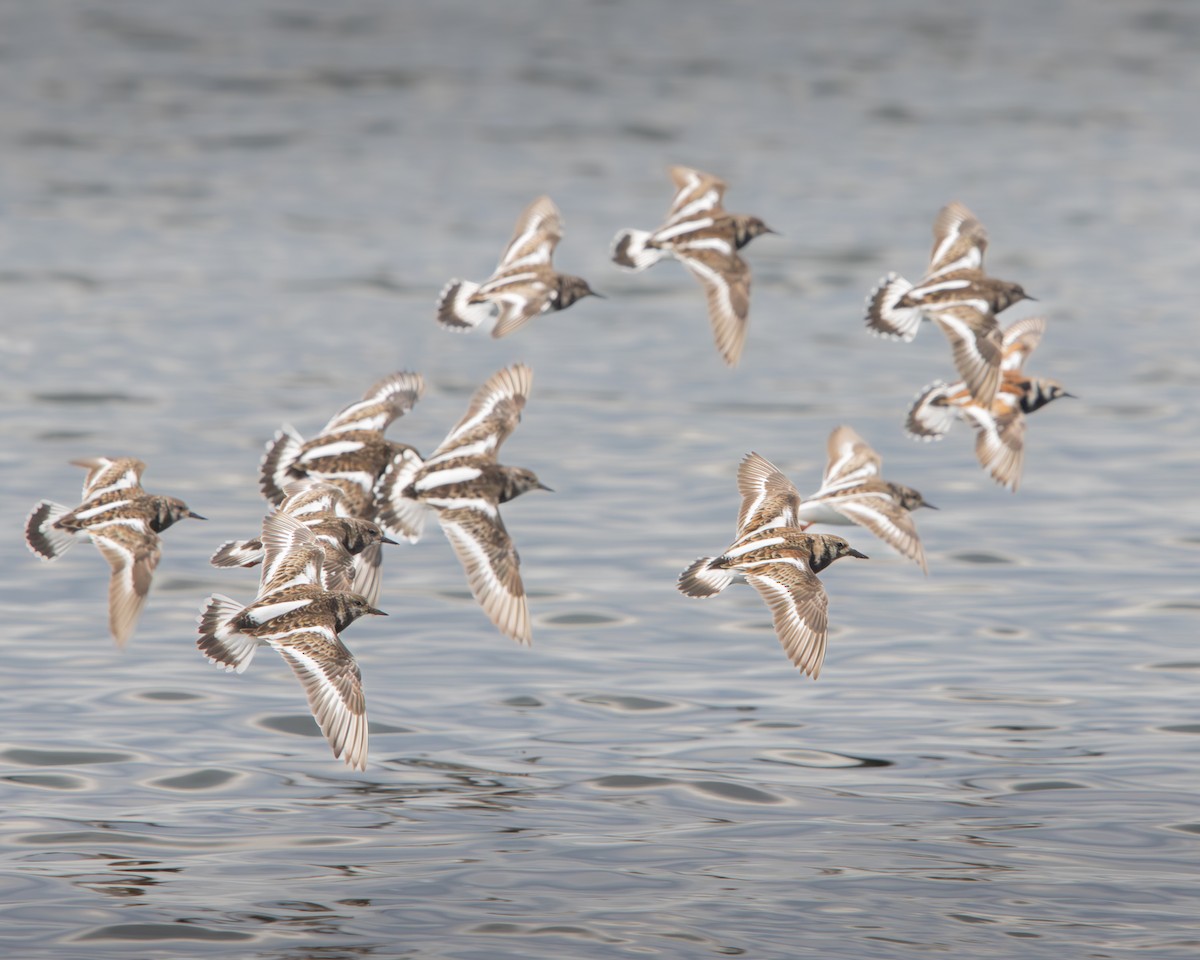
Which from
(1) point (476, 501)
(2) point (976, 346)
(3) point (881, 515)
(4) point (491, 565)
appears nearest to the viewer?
(4) point (491, 565)

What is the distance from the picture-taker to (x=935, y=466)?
16.7m

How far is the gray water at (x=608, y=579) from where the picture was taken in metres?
8.85

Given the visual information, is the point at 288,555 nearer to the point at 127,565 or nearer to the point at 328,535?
the point at 328,535

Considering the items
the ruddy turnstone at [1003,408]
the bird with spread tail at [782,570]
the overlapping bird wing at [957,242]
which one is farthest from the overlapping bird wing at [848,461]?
the bird with spread tail at [782,570]

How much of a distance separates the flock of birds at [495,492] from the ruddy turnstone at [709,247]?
0.04ft

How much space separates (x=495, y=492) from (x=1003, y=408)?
317 centimetres

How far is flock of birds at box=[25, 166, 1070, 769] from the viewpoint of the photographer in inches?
364

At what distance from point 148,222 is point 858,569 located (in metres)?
15.9

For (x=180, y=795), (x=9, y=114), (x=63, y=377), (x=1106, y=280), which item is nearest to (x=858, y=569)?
(x=180, y=795)

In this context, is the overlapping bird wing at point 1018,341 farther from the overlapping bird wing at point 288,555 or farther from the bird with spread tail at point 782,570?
the overlapping bird wing at point 288,555

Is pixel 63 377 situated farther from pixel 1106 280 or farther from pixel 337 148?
pixel 337 148

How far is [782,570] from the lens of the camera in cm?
966

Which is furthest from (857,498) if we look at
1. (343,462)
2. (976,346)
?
(343,462)

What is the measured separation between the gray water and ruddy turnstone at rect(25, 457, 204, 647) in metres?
0.89
